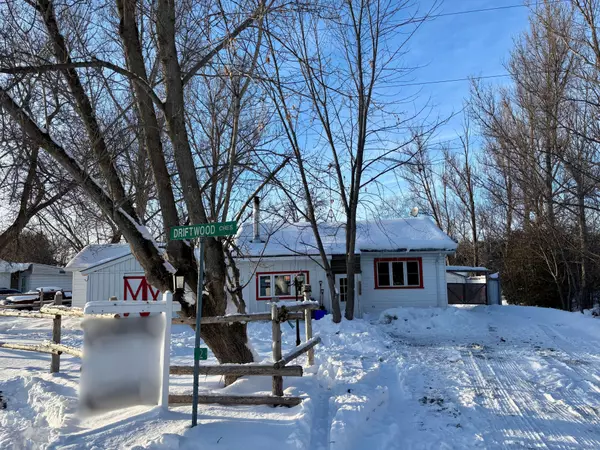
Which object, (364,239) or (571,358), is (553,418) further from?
(364,239)

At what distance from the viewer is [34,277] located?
4431cm

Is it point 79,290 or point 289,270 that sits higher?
point 289,270

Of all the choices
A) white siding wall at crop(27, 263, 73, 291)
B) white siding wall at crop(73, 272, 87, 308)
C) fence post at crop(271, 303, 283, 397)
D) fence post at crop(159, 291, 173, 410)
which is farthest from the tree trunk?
white siding wall at crop(27, 263, 73, 291)

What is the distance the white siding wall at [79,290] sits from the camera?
21250mm

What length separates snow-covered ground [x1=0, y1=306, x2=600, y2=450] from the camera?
486 cm

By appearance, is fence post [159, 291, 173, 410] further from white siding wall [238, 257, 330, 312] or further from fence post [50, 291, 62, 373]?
white siding wall [238, 257, 330, 312]

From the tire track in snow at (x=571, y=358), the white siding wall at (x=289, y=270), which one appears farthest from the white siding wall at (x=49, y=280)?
the tire track in snow at (x=571, y=358)

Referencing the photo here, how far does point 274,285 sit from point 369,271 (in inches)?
165

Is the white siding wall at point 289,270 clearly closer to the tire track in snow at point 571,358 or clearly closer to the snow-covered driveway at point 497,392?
the snow-covered driveway at point 497,392

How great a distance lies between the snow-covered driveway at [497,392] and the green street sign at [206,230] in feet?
→ 8.79

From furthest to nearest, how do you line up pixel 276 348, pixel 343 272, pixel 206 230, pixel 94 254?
pixel 94 254
pixel 343 272
pixel 276 348
pixel 206 230

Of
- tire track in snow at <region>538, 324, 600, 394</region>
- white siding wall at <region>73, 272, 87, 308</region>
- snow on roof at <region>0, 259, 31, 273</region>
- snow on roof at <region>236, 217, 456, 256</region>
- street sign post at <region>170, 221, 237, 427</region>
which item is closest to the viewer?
street sign post at <region>170, 221, 237, 427</region>

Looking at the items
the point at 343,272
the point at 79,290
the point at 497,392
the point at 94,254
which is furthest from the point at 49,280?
the point at 497,392

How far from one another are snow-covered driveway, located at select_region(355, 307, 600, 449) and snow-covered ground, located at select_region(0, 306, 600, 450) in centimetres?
2
